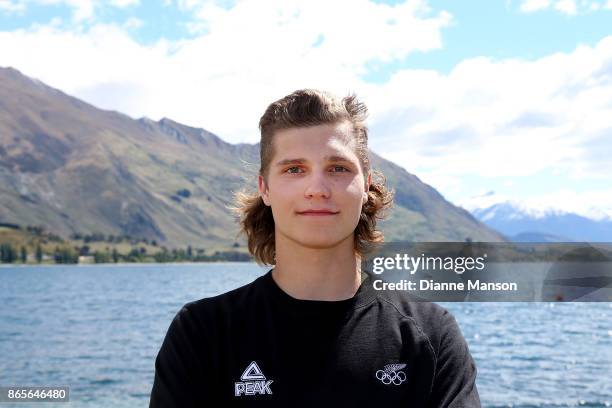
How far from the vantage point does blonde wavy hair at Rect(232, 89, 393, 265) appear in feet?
13.4

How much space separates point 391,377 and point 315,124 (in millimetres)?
1441

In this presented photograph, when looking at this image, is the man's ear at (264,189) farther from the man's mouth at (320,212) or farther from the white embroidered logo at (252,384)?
the white embroidered logo at (252,384)

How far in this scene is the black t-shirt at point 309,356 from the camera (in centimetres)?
383

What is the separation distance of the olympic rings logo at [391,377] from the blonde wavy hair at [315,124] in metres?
0.96

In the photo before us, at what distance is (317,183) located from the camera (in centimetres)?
395

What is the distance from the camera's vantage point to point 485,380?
40.8m

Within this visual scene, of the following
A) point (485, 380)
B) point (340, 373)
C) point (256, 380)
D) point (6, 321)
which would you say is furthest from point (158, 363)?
point (6, 321)

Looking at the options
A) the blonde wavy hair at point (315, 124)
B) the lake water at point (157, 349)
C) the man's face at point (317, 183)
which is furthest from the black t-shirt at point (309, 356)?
the lake water at point (157, 349)

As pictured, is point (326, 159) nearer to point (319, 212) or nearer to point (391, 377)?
point (319, 212)

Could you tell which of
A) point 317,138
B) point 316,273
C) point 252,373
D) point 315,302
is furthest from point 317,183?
point 252,373

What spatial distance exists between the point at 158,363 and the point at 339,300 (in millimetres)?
1063

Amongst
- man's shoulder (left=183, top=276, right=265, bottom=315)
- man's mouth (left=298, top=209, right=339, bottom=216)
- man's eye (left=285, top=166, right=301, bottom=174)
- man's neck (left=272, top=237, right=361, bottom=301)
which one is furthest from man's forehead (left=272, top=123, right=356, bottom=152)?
man's shoulder (left=183, top=276, right=265, bottom=315)

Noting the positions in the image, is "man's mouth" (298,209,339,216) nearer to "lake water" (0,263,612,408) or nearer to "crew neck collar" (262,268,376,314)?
"crew neck collar" (262,268,376,314)

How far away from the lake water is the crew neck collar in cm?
3099
